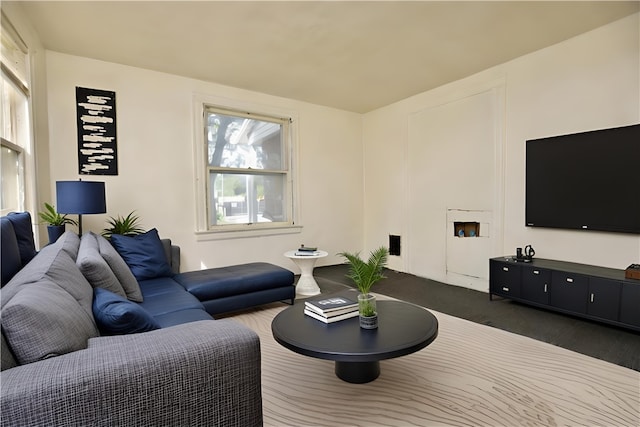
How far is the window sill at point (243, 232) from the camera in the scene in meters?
4.50

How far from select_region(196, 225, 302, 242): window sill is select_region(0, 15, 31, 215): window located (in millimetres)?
1951

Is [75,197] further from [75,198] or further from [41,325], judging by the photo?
[41,325]

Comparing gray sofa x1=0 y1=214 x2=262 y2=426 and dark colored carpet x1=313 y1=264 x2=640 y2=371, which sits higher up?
gray sofa x1=0 y1=214 x2=262 y2=426

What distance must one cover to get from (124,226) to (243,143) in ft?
6.46

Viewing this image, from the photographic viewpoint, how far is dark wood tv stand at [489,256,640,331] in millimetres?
2748

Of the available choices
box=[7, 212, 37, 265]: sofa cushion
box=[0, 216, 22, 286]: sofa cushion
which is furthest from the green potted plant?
box=[0, 216, 22, 286]: sofa cushion

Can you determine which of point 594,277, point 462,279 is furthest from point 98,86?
point 594,277

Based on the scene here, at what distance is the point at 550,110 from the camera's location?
3602 mm

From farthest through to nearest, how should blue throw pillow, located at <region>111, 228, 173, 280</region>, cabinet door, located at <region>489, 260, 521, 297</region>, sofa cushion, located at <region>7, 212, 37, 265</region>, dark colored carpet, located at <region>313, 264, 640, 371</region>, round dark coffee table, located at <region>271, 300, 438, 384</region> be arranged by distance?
cabinet door, located at <region>489, 260, 521, 297</region> < blue throw pillow, located at <region>111, 228, 173, 280</region> < dark colored carpet, located at <region>313, 264, 640, 371</region> < sofa cushion, located at <region>7, 212, 37, 265</region> < round dark coffee table, located at <region>271, 300, 438, 384</region>

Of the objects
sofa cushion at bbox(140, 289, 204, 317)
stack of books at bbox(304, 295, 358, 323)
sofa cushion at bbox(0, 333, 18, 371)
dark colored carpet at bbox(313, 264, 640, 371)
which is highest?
sofa cushion at bbox(0, 333, 18, 371)

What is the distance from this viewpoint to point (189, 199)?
14.4ft

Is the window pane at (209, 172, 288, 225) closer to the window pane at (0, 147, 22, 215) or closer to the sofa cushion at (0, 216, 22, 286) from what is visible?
the window pane at (0, 147, 22, 215)

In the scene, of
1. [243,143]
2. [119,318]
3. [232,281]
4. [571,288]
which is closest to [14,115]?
[232,281]

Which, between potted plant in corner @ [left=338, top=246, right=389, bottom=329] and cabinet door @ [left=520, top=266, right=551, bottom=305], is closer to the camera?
potted plant in corner @ [left=338, top=246, right=389, bottom=329]
